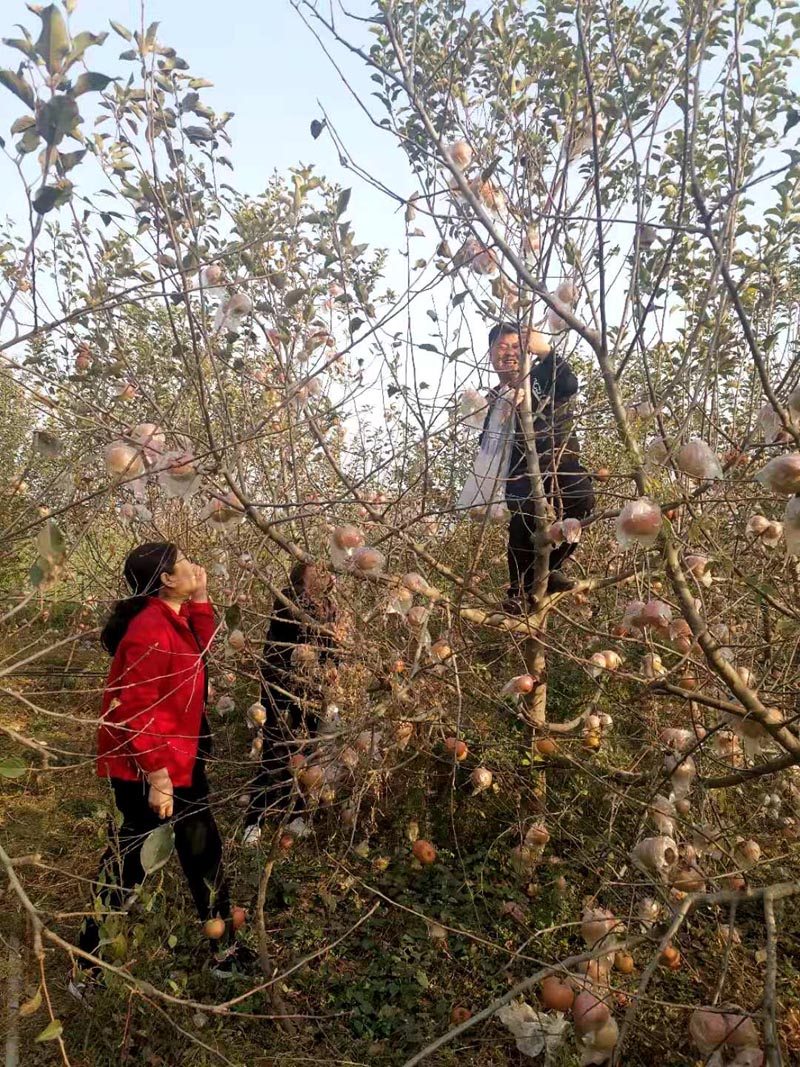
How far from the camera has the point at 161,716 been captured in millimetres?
2574

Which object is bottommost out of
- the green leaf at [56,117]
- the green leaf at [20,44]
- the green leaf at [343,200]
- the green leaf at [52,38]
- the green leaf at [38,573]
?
the green leaf at [38,573]

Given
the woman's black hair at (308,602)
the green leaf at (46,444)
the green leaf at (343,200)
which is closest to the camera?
the green leaf at (46,444)

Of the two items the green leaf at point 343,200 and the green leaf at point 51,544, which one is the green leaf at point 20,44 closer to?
the green leaf at point 51,544

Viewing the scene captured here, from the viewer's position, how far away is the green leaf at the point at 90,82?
119cm

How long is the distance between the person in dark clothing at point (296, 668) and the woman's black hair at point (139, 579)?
0.42m

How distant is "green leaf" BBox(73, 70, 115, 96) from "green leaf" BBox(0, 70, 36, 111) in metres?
0.09

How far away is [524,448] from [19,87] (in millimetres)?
2025

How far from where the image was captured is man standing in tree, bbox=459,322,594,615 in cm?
254

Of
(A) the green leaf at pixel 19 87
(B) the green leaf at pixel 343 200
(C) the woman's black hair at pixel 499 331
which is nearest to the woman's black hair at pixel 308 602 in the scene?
(C) the woman's black hair at pixel 499 331

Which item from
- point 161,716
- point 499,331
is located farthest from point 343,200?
point 161,716

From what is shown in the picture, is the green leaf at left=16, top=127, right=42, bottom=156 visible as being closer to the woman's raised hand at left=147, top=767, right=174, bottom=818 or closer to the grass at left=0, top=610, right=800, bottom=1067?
the grass at left=0, top=610, right=800, bottom=1067

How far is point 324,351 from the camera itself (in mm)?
3131

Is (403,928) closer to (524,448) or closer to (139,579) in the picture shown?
(139,579)

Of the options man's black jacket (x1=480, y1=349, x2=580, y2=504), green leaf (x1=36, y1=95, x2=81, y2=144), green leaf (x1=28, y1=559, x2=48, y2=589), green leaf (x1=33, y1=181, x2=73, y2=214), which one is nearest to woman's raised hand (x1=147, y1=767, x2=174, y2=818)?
green leaf (x1=28, y1=559, x2=48, y2=589)
